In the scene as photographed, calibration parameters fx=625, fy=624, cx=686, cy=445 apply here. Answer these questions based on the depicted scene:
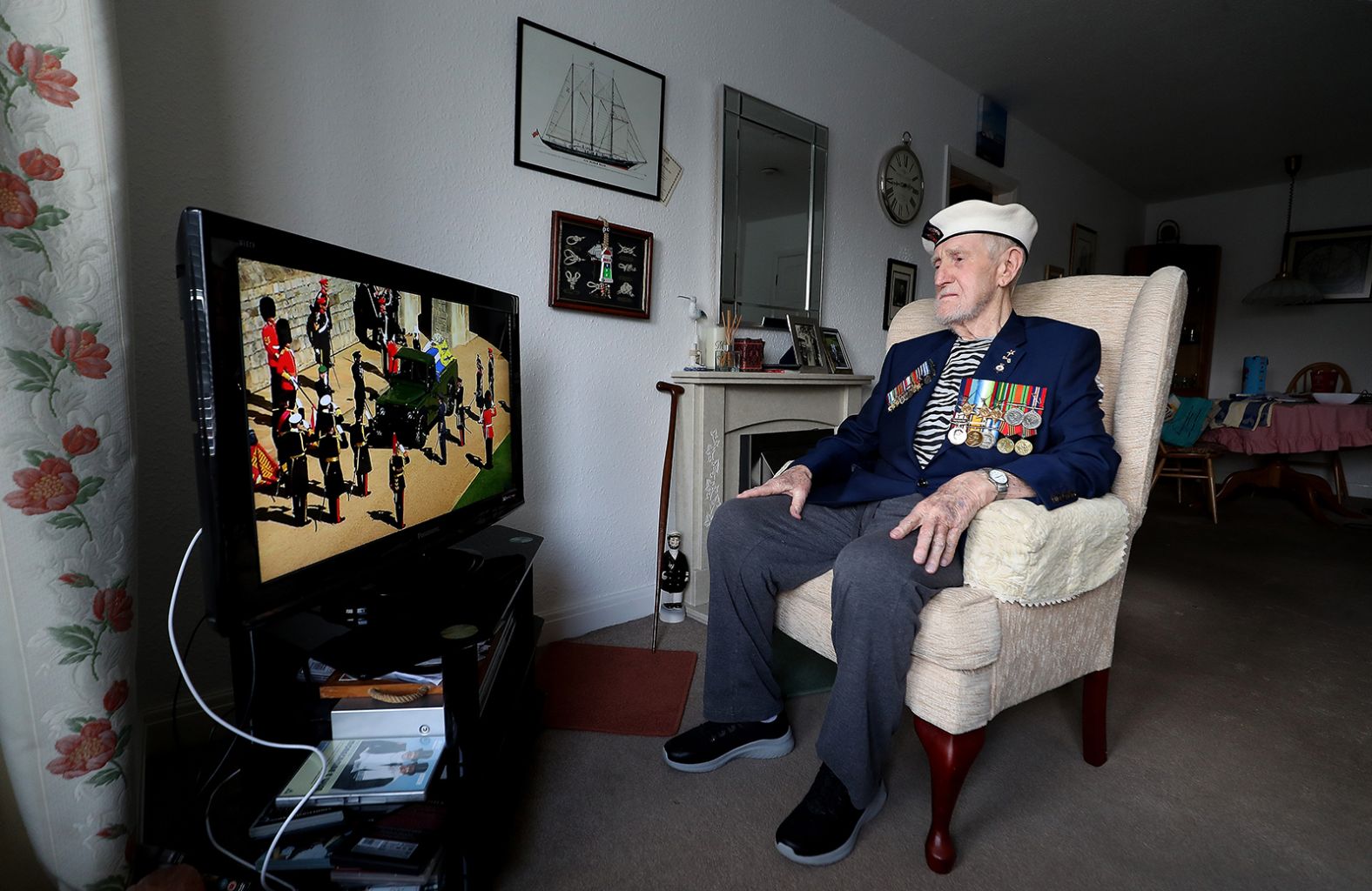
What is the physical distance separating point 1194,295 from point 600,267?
18.6 feet

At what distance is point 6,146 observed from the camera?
721 mm

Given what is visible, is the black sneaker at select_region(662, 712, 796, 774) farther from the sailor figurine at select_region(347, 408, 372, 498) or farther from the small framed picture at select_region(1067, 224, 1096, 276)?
the small framed picture at select_region(1067, 224, 1096, 276)

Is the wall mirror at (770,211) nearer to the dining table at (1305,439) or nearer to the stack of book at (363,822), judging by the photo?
the stack of book at (363,822)

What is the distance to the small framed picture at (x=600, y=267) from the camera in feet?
5.98

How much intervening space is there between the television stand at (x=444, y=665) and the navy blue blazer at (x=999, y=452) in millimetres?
751

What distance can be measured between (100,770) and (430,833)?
419 millimetres

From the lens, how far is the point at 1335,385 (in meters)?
4.50

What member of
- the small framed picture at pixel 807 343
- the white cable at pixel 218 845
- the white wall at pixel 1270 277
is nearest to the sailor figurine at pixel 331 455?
the white cable at pixel 218 845

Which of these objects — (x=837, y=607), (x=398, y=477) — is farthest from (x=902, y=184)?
(x=398, y=477)

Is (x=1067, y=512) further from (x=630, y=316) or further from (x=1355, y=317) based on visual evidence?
(x=1355, y=317)

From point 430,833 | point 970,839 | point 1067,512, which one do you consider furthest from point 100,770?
point 1067,512

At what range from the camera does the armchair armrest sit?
98 centimetres

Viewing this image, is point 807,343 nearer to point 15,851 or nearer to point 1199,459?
point 15,851

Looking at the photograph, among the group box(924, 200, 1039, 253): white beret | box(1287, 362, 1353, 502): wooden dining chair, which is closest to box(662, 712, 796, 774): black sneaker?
box(924, 200, 1039, 253): white beret
